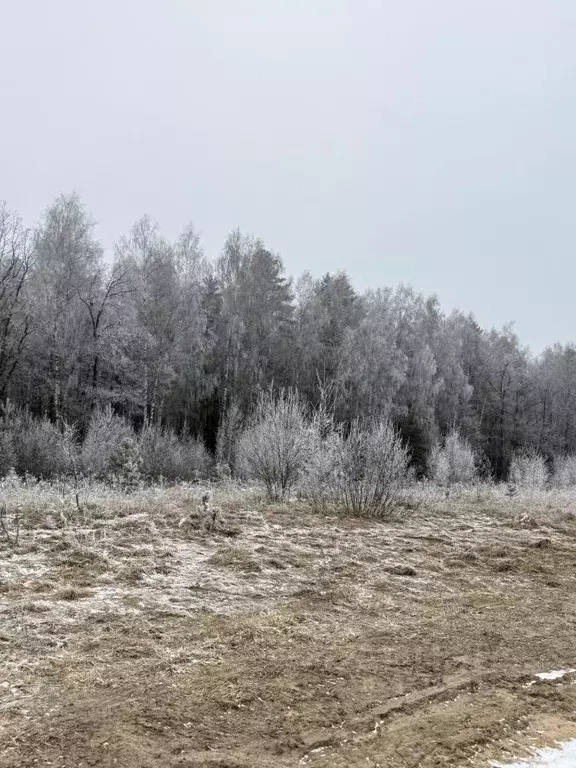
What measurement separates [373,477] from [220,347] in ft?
77.2

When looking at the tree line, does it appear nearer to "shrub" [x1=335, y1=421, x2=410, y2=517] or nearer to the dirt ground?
"shrub" [x1=335, y1=421, x2=410, y2=517]

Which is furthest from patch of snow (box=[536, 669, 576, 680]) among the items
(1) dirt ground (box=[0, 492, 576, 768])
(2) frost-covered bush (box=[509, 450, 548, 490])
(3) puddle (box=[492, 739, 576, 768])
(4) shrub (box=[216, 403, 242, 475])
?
(4) shrub (box=[216, 403, 242, 475])

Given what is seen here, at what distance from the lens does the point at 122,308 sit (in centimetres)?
2883

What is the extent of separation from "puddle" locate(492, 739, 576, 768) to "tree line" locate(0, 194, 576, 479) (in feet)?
62.6

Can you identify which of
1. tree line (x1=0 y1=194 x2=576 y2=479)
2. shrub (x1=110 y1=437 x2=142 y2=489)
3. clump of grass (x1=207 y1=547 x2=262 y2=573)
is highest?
tree line (x1=0 y1=194 x2=576 y2=479)

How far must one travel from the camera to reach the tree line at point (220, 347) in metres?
27.2

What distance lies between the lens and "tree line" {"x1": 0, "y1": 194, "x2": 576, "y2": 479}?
27.2 meters

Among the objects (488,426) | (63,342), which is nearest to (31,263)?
(63,342)

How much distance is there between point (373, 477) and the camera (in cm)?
1191

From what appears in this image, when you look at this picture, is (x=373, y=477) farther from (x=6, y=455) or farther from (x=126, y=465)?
(x=6, y=455)

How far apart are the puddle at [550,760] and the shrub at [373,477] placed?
8.22 metres

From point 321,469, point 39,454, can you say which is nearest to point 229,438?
point 39,454

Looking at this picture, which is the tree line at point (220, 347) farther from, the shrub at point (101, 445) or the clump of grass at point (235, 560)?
the clump of grass at point (235, 560)

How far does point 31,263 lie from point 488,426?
36597mm
